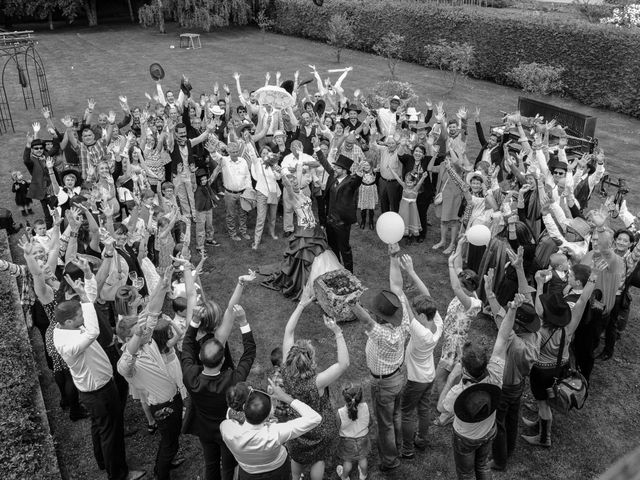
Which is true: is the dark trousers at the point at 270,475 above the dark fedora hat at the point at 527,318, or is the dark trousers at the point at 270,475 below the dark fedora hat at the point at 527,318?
below

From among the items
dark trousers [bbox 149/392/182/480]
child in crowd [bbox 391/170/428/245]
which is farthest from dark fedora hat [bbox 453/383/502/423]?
child in crowd [bbox 391/170/428/245]

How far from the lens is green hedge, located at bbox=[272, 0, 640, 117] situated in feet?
67.4

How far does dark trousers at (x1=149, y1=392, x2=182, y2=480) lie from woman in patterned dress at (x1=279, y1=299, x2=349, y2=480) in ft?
4.11

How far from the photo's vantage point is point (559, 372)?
631 centimetres

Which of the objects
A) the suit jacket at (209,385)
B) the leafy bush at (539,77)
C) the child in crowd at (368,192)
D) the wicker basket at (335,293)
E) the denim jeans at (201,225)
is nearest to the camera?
the suit jacket at (209,385)

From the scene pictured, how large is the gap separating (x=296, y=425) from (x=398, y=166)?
734 centimetres

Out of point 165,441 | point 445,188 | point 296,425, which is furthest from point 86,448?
point 445,188

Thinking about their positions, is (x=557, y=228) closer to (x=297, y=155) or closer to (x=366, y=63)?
(x=297, y=155)

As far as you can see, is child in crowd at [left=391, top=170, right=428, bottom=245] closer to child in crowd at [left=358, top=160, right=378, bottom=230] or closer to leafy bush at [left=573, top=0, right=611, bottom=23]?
child in crowd at [left=358, top=160, right=378, bottom=230]

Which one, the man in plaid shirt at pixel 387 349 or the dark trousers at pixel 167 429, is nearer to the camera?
the man in plaid shirt at pixel 387 349

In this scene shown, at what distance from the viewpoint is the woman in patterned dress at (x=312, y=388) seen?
5.04 meters

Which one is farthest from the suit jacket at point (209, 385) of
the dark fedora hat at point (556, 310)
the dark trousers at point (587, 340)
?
the dark trousers at point (587, 340)

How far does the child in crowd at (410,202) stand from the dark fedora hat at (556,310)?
495 centimetres

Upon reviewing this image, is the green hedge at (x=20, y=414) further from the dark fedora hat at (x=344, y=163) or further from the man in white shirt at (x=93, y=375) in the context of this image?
the dark fedora hat at (x=344, y=163)
